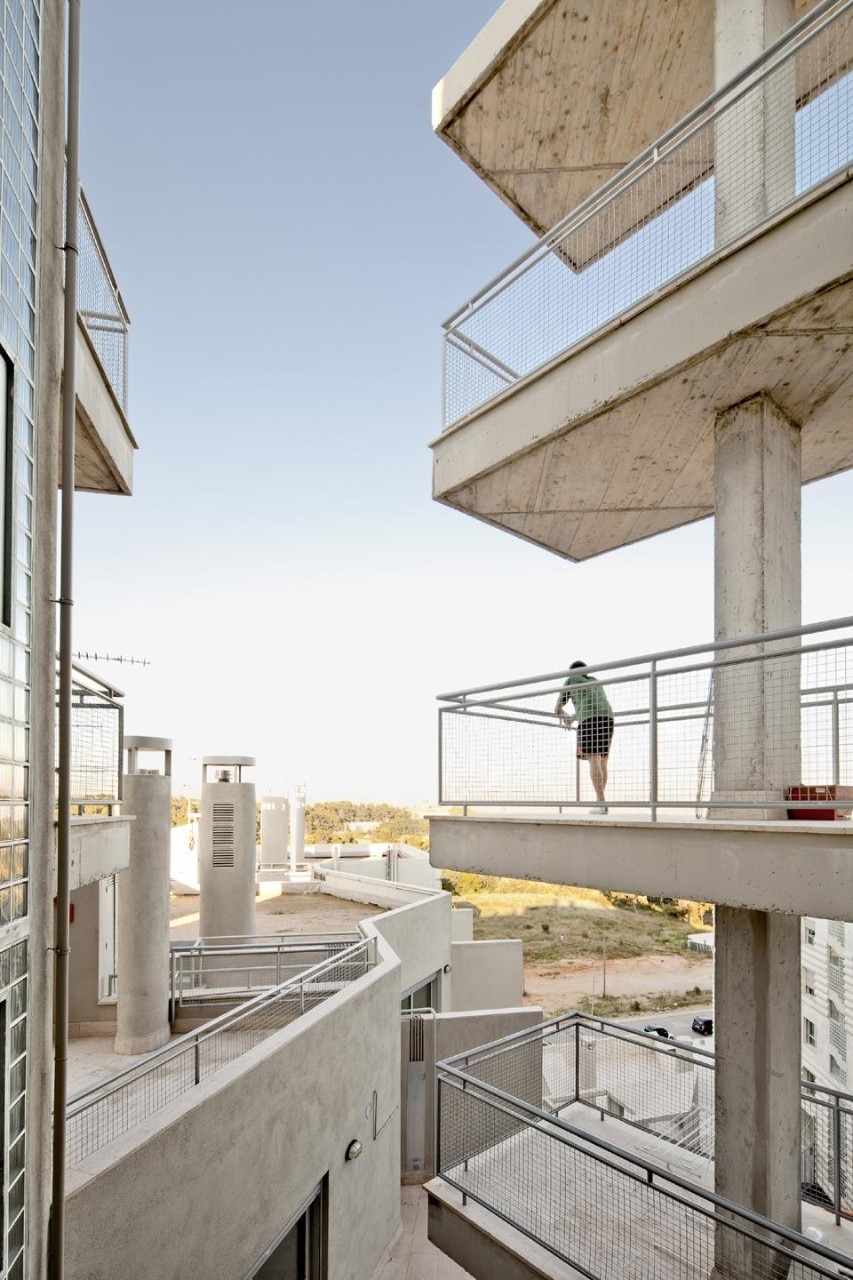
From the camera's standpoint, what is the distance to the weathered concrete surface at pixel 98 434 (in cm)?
634

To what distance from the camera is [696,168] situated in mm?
7133

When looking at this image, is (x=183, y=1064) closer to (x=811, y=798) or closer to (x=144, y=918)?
(x=144, y=918)

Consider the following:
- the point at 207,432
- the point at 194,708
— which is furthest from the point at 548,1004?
the point at 194,708

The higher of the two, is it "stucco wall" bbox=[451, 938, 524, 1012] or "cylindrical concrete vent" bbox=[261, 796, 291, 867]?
"cylindrical concrete vent" bbox=[261, 796, 291, 867]

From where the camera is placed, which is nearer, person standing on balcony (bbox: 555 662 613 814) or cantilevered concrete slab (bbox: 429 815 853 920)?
cantilevered concrete slab (bbox: 429 815 853 920)

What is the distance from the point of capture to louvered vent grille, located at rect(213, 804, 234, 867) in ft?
45.6

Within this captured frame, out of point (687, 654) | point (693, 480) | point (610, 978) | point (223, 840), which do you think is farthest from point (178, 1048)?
point (610, 978)

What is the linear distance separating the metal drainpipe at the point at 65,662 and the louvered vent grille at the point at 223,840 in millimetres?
9680

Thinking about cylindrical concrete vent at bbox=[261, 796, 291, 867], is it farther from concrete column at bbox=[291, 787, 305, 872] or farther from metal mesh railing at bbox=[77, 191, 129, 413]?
metal mesh railing at bbox=[77, 191, 129, 413]

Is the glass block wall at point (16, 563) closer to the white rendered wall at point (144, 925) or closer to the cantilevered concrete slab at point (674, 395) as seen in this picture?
the cantilevered concrete slab at point (674, 395)

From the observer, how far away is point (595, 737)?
647 centimetres

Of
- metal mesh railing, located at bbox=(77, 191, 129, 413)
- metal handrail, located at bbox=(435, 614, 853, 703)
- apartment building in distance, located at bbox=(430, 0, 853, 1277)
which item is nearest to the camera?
metal handrail, located at bbox=(435, 614, 853, 703)

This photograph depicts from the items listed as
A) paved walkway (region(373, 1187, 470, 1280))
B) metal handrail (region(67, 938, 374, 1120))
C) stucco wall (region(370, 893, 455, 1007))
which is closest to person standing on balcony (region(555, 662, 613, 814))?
metal handrail (region(67, 938, 374, 1120))

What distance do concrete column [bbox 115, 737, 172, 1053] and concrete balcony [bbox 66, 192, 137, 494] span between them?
444cm
